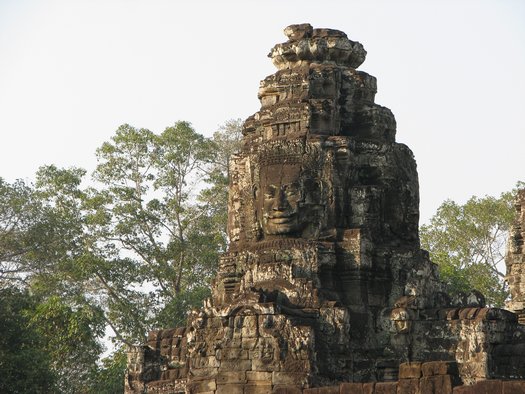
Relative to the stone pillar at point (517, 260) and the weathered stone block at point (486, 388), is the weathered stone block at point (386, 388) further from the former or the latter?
the stone pillar at point (517, 260)

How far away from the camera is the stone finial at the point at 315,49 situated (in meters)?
33.1

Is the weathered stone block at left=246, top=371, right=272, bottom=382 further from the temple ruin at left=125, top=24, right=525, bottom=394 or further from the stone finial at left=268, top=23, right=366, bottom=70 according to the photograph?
the stone finial at left=268, top=23, right=366, bottom=70

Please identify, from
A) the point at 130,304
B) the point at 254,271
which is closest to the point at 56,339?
the point at 130,304

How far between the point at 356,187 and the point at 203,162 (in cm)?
2077

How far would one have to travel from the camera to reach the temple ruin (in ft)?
96.6

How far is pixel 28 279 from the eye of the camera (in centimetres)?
5138

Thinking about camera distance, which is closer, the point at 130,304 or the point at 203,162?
the point at 130,304

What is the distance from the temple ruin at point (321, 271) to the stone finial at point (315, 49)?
0.09ft

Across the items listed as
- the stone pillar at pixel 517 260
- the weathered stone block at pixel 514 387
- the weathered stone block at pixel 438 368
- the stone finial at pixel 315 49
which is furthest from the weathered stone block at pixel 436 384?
the stone pillar at pixel 517 260

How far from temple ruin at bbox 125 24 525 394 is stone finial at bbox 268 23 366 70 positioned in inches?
1.0

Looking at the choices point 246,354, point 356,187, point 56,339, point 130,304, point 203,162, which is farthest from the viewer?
point 203,162

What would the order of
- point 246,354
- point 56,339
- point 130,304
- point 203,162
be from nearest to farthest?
point 246,354, point 56,339, point 130,304, point 203,162

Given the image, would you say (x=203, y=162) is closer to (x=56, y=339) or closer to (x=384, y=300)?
(x=56, y=339)

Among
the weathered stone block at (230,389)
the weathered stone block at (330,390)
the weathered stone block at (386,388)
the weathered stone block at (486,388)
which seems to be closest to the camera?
the weathered stone block at (486,388)
